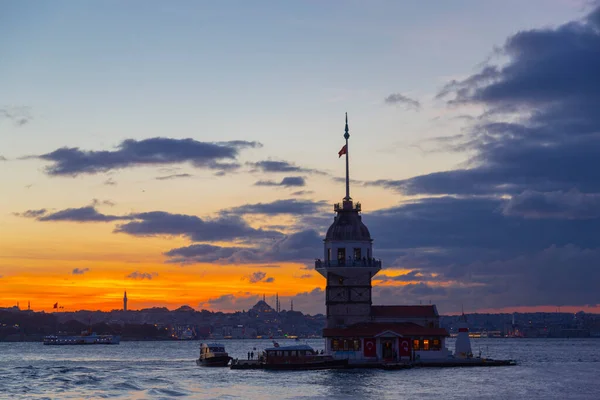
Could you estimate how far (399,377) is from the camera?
97688mm

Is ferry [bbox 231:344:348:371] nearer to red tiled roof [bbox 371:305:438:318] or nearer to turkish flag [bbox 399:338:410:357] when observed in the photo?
turkish flag [bbox 399:338:410:357]

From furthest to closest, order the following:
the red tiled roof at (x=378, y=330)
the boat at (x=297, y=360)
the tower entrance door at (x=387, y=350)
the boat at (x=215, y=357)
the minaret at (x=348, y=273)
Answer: the boat at (x=215, y=357) < the minaret at (x=348, y=273) < the tower entrance door at (x=387, y=350) < the red tiled roof at (x=378, y=330) < the boat at (x=297, y=360)

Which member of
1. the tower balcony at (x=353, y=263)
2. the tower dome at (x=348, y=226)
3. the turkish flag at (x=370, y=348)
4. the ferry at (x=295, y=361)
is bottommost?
the ferry at (x=295, y=361)

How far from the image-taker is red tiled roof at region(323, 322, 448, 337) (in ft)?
358

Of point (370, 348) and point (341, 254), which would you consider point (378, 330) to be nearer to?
point (370, 348)

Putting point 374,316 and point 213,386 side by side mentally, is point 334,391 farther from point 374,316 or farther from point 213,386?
point 374,316

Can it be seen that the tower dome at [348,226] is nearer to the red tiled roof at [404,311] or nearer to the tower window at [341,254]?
the tower window at [341,254]

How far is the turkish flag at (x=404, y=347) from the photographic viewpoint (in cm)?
11012

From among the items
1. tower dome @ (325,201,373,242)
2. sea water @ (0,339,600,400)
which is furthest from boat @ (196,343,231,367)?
tower dome @ (325,201,373,242)

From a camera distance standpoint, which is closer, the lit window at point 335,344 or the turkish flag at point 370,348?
the turkish flag at point 370,348

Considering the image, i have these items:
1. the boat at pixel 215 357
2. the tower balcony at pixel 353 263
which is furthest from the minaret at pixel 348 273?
the boat at pixel 215 357

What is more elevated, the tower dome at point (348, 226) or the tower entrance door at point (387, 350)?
the tower dome at point (348, 226)


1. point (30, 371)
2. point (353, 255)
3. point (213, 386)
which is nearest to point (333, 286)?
point (353, 255)

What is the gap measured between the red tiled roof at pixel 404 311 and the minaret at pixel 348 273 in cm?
170
